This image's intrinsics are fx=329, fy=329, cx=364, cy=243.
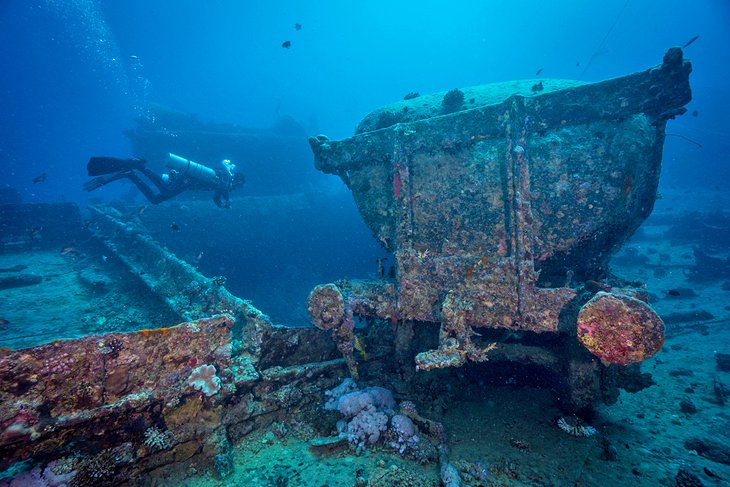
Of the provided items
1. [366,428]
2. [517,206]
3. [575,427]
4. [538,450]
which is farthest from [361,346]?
[517,206]

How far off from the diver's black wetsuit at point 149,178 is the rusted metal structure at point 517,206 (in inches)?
344

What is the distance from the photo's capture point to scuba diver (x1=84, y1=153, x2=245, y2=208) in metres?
9.55

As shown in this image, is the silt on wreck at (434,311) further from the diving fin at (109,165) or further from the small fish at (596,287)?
the diving fin at (109,165)

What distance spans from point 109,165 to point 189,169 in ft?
6.69

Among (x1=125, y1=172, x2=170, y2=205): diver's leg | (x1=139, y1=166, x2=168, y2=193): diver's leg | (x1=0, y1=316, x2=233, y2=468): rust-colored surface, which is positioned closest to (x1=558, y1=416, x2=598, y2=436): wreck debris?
(x1=0, y1=316, x2=233, y2=468): rust-colored surface

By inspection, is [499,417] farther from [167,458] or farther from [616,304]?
[167,458]

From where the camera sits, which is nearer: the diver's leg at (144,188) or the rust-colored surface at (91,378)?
the rust-colored surface at (91,378)

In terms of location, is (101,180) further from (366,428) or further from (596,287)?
(596,287)

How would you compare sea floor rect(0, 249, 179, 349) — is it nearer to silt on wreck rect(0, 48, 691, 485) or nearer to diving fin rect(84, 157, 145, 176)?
silt on wreck rect(0, 48, 691, 485)

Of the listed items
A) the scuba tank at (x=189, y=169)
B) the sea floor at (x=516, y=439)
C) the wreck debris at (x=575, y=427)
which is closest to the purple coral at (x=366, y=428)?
the sea floor at (x=516, y=439)

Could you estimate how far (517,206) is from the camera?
150 inches

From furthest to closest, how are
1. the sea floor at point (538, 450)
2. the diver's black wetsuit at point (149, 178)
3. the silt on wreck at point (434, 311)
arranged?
1. the diver's black wetsuit at point (149, 178)
2. the sea floor at point (538, 450)
3. the silt on wreck at point (434, 311)

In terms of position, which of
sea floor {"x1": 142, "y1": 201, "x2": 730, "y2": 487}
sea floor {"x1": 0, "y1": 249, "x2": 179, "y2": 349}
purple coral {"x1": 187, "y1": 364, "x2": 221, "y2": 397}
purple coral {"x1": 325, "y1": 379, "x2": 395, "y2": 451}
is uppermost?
sea floor {"x1": 0, "y1": 249, "x2": 179, "y2": 349}

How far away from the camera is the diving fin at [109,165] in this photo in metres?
9.07
